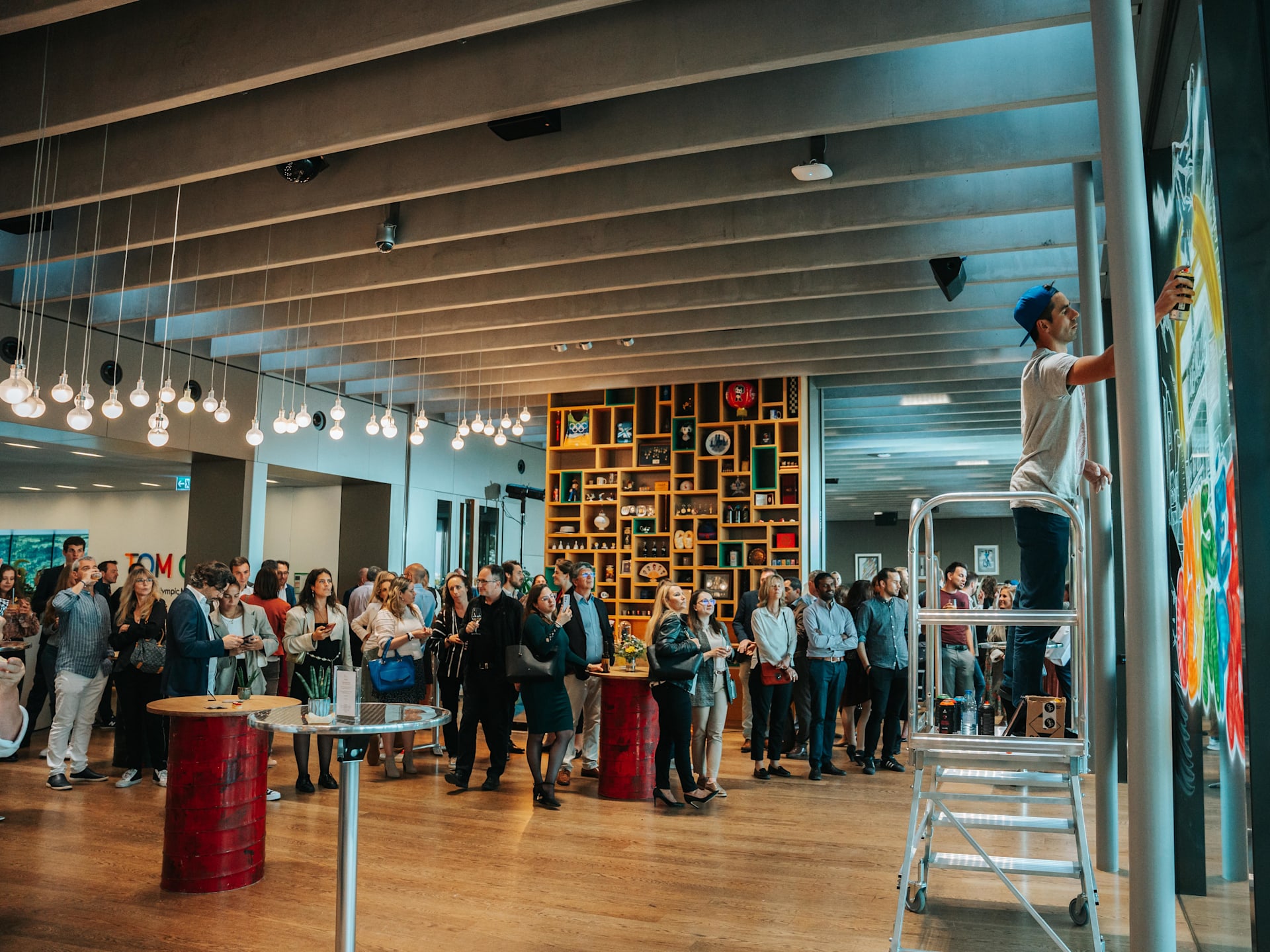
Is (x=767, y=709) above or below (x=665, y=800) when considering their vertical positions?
above

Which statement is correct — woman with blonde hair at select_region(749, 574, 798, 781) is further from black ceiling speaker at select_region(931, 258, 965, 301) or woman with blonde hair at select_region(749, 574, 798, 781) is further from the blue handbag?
black ceiling speaker at select_region(931, 258, 965, 301)

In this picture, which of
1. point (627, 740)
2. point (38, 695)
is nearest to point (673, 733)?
point (627, 740)

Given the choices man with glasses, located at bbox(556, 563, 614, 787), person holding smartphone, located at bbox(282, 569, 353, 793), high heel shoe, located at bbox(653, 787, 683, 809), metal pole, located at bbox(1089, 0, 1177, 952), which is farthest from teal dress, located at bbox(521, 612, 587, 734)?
metal pole, located at bbox(1089, 0, 1177, 952)

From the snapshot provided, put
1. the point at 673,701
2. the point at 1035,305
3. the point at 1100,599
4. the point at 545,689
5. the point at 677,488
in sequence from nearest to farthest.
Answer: the point at 1035,305, the point at 1100,599, the point at 673,701, the point at 545,689, the point at 677,488

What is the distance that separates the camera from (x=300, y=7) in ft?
14.7

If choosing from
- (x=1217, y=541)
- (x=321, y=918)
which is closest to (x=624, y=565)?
(x=321, y=918)

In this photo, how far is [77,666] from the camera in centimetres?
642

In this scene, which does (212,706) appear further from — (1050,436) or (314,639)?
(1050,436)

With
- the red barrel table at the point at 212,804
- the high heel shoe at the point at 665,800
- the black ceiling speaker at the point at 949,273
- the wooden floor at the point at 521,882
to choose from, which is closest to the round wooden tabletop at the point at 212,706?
the red barrel table at the point at 212,804

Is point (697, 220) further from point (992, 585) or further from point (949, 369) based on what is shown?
point (992, 585)

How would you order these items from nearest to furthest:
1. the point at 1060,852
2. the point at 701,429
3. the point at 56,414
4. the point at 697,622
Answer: the point at 1060,852 → the point at 697,622 → the point at 56,414 → the point at 701,429

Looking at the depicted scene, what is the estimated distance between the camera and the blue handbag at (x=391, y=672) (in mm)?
6574

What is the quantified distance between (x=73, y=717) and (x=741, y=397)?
7.64 metres

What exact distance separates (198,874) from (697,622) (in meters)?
3.41
